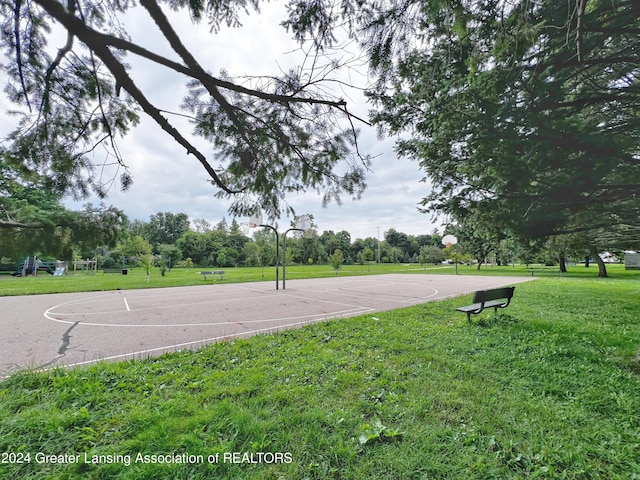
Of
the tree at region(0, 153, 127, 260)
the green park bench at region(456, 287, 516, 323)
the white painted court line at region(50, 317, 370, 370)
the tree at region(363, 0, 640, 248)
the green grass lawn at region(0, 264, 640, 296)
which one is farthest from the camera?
the green grass lawn at region(0, 264, 640, 296)

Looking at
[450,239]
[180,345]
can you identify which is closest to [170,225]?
[450,239]

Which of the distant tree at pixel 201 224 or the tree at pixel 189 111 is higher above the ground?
the distant tree at pixel 201 224

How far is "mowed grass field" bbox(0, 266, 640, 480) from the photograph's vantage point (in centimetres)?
185

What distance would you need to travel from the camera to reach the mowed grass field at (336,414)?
Result: 6.06 feet

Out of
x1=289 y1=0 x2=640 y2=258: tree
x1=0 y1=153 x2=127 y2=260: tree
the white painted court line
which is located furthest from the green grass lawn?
x1=289 y1=0 x2=640 y2=258: tree

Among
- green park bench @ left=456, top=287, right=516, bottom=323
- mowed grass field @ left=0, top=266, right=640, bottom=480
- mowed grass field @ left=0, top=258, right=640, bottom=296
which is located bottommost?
mowed grass field @ left=0, top=258, right=640, bottom=296

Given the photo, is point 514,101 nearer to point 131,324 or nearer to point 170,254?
point 131,324

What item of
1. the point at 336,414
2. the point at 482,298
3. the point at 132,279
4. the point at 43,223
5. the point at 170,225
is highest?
the point at 170,225

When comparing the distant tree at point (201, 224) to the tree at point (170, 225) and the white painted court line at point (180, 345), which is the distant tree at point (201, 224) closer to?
the tree at point (170, 225)

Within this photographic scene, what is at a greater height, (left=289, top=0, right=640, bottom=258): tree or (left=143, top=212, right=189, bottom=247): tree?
(left=143, top=212, right=189, bottom=247): tree

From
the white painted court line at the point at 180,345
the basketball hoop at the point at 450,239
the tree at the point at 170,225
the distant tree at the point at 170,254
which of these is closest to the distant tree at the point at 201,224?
the tree at the point at 170,225

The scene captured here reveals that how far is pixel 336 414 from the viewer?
7.93 feet

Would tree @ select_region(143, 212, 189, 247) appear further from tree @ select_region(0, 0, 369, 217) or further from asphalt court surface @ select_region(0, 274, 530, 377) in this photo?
tree @ select_region(0, 0, 369, 217)

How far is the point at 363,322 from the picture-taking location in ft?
20.1
